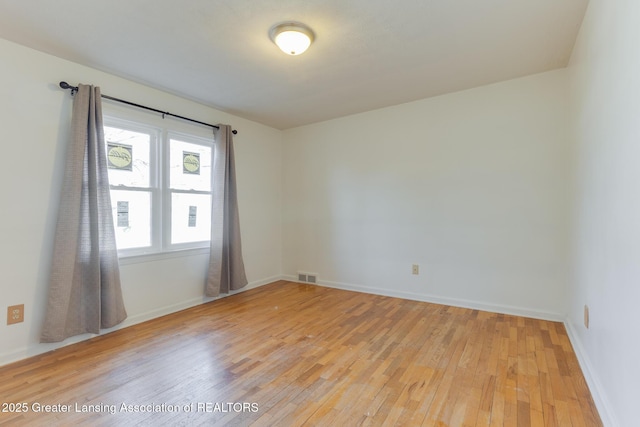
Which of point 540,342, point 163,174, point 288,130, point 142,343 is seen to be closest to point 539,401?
point 540,342

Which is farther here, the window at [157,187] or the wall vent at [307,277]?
the wall vent at [307,277]

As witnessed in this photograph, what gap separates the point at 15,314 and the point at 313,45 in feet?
10.1

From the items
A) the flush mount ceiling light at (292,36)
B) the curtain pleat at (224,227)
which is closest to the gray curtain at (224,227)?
the curtain pleat at (224,227)

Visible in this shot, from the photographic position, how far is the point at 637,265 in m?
1.20

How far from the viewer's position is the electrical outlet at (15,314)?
7.28 ft

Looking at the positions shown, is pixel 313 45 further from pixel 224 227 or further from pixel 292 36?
pixel 224 227

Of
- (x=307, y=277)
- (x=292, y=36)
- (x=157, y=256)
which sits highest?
(x=292, y=36)

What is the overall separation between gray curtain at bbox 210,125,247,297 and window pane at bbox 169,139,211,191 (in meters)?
0.13

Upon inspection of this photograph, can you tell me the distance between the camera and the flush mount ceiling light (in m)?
2.07

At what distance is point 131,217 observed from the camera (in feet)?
9.77

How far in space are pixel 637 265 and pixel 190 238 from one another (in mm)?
3682

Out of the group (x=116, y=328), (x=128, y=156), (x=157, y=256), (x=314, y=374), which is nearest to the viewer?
(x=314, y=374)

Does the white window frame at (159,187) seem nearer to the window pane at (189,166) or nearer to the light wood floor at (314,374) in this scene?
the window pane at (189,166)

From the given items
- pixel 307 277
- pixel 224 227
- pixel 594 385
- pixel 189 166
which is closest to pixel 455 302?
pixel 594 385
